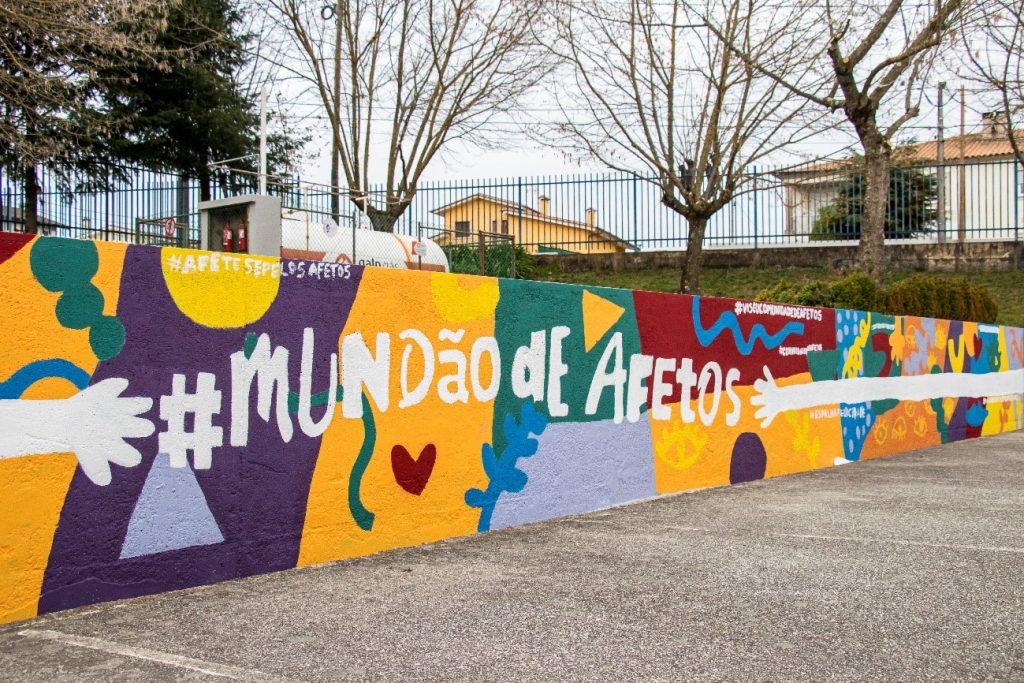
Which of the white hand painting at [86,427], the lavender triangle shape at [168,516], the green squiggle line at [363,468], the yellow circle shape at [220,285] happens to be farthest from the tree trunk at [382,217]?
the white hand painting at [86,427]

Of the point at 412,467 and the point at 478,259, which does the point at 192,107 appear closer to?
the point at 478,259

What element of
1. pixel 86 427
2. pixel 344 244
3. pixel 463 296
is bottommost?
pixel 86 427

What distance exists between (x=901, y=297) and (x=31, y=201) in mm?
16866

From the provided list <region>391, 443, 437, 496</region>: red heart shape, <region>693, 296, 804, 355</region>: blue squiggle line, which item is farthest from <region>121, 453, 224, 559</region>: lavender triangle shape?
<region>693, 296, 804, 355</region>: blue squiggle line

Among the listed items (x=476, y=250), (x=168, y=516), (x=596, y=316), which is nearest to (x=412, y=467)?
(x=168, y=516)

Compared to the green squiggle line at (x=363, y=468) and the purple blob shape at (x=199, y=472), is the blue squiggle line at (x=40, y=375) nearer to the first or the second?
the purple blob shape at (x=199, y=472)

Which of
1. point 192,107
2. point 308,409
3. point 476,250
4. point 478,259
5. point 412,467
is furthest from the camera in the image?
point 192,107

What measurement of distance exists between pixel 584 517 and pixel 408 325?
218 centimetres

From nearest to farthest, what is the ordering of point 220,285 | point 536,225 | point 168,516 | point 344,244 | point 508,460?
point 168,516, point 220,285, point 508,460, point 344,244, point 536,225

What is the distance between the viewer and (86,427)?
14.9 feet

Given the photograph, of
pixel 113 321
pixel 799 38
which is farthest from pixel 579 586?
pixel 799 38

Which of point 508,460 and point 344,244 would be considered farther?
point 344,244

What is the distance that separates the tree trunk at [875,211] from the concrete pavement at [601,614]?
1302cm

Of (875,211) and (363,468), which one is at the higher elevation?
(875,211)
